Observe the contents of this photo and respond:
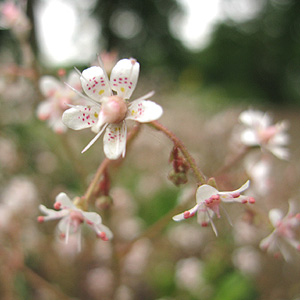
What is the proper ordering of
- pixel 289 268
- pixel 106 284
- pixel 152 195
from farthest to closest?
1. pixel 152 195
2. pixel 289 268
3. pixel 106 284

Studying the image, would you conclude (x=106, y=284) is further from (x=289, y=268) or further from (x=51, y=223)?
(x=289, y=268)

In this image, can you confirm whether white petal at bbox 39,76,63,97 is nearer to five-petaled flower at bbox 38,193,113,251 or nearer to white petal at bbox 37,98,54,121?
white petal at bbox 37,98,54,121

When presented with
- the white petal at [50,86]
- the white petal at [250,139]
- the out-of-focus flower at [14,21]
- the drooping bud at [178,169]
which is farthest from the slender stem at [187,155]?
the out-of-focus flower at [14,21]

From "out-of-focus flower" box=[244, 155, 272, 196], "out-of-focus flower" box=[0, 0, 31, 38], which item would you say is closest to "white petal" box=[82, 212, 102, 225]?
"out-of-focus flower" box=[244, 155, 272, 196]

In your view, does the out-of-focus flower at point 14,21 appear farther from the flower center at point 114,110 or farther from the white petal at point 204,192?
the white petal at point 204,192

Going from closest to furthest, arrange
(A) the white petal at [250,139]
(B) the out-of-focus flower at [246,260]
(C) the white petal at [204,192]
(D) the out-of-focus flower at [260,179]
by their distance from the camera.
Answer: (C) the white petal at [204,192] → (A) the white petal at [250,139] → (D) the out-of-focus flower at [260,179] → (B) the out-of-focus flower at [246,260]

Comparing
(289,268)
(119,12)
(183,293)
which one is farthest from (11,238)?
(119,12)

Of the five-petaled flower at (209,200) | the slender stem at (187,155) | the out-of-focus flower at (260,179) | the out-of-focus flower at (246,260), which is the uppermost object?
the slender stem at (187,155)
